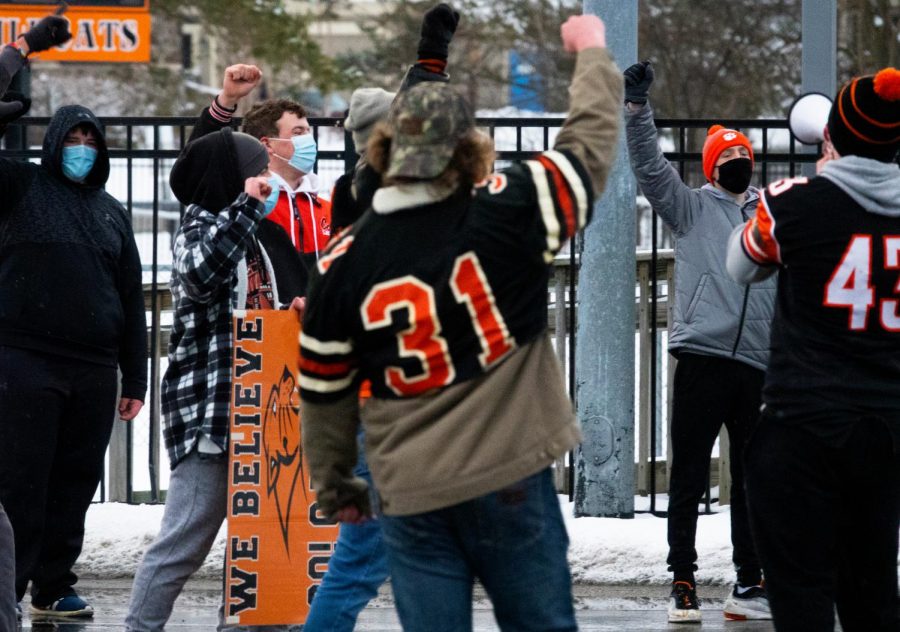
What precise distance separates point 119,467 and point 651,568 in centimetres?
303

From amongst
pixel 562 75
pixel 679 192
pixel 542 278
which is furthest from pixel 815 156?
pixel 562 75

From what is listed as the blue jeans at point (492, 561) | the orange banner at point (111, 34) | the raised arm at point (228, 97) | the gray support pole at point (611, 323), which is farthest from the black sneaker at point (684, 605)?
the orange banner at point (111, 34)

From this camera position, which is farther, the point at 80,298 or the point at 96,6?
the point at 96,6

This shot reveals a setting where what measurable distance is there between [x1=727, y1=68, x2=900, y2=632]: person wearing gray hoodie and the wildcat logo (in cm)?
183

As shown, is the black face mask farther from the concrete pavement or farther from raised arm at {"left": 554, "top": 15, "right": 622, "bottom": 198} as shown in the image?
raised arm at {"left": 554, "top": 15, "right": 622, "bottom": 198}

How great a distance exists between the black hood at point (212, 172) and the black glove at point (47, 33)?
3.26 ft

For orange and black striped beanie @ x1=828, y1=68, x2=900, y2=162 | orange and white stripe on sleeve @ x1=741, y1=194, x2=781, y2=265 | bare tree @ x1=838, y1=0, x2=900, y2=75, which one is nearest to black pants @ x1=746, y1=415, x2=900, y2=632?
orange and white stripe on sleeve @ x1=741, y1=194, x2=781, y2=265

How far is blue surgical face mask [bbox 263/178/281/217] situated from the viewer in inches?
197

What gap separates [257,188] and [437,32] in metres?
0.76

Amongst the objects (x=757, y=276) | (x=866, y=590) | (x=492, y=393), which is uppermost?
(x=757, y=276)

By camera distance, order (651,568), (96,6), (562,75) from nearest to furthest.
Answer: (651,568)
(96,6)
(562,75)

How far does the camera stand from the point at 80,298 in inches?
223

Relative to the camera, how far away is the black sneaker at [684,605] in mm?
6004

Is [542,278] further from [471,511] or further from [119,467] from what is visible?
[119,467]
